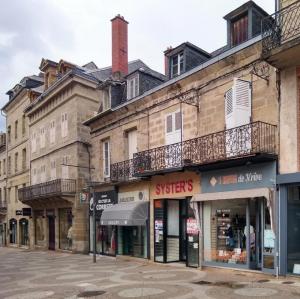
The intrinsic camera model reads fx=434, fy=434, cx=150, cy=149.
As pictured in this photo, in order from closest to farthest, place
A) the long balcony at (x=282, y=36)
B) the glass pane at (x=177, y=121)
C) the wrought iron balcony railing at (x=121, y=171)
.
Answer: the long balcony at (x=282, y=36), the glass pane at (x=177, y=121), the wrought iron balcony railing at (x=121, y=171)

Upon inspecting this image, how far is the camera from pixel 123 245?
18281 millimetres

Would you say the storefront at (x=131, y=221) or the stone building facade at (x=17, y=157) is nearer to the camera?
the storefront at (x=131, y=221)

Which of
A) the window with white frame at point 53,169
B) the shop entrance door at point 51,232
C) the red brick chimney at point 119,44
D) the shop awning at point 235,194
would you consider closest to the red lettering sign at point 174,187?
the shop awning at point 235,194

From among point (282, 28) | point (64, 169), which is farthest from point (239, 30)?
point (64, 169)

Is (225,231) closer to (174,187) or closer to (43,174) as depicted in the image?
(174,187)

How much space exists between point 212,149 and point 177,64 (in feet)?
14.9

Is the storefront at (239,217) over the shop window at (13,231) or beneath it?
over

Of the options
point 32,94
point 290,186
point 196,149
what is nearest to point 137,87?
point 196,149

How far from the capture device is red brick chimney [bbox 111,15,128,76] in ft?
73.7

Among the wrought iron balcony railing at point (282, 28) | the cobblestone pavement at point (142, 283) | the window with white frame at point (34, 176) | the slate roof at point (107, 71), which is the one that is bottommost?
the cobblestone pavement at point (142, 283)

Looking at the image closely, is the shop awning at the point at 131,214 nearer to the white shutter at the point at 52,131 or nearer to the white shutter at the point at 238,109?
the white shutter at the point at 238,109

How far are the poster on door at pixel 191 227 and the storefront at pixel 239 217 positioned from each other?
37 cm

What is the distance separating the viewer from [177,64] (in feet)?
53.3

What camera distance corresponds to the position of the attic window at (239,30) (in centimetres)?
1328
